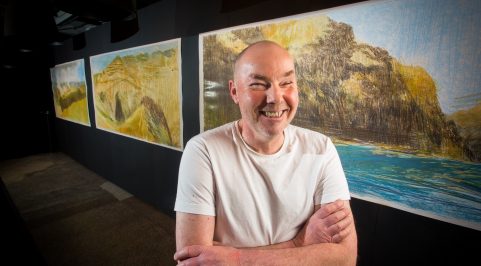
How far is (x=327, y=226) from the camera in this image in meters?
0.99

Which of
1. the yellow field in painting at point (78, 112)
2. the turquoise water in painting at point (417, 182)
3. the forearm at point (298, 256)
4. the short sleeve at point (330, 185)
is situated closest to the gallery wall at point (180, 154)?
the turquoise water in painting at point (417, 182)

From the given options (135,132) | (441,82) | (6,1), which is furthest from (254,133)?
(6,1)

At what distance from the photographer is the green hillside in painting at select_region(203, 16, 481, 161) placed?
112cm

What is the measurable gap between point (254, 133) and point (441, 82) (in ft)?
2.86

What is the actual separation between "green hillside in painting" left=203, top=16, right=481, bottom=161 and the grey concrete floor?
1.95 metres

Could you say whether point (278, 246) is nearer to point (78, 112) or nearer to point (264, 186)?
point (264, 186)

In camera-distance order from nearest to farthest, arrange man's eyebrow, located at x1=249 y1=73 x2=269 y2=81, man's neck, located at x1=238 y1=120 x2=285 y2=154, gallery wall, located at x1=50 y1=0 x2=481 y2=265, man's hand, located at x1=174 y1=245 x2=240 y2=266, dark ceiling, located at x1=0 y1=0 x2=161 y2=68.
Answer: man's hand, located at x1=174 y1=245 x2=240 y2=266
man's eyebrow, located at x1=249 y1=73 x2=269 y2=81
man's neck, located at x1=238 y1=120 x2=285 y2=154
gallery wall, located at x1=50 y1=0 x2=481 y2=265
dark ceiling, located at x1=0 y1=0 x2=161 y2=68

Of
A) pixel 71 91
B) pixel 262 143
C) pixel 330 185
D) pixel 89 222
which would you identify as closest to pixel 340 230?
pixel 330 185

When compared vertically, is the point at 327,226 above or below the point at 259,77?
below

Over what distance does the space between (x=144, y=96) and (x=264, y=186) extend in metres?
2.17

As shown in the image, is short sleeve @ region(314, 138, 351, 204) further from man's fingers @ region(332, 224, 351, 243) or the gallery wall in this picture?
the gallery wall

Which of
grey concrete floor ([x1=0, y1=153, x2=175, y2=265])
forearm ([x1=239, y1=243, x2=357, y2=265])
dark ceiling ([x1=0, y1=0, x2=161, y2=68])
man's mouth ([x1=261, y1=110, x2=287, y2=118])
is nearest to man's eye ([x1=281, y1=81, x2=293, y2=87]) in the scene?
man's mouth ([x1=261, y1=110, x2=287, y2=118])

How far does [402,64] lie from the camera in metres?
1.17

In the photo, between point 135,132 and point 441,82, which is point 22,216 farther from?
point 441,82
